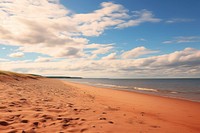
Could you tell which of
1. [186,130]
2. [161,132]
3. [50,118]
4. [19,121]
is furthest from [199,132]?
[19,121]

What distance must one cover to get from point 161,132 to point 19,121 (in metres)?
4.92

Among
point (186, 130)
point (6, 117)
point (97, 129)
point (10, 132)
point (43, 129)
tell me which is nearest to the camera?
point (10, 132)

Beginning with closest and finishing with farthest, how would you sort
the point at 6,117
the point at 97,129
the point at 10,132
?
the point at 10,132 < the point at 97,129 < the point at 6,117

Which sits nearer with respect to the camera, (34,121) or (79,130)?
(79,130)

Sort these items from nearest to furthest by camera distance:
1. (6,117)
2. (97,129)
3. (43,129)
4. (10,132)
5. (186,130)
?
(10,132)
(43,129)
(97,129)
(6,117)
(186,130)

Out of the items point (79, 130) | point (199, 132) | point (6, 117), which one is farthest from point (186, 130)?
point (6, 117)

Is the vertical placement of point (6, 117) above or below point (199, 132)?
above

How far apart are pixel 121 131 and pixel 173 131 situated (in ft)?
6.81

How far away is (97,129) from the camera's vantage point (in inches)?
249

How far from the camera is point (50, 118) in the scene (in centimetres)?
727

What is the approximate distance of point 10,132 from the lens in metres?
5.44

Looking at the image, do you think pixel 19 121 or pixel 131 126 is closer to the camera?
pixel 19 121

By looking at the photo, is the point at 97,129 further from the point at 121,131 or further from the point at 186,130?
the point at 186,130

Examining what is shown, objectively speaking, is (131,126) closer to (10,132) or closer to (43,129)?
(43,129)
